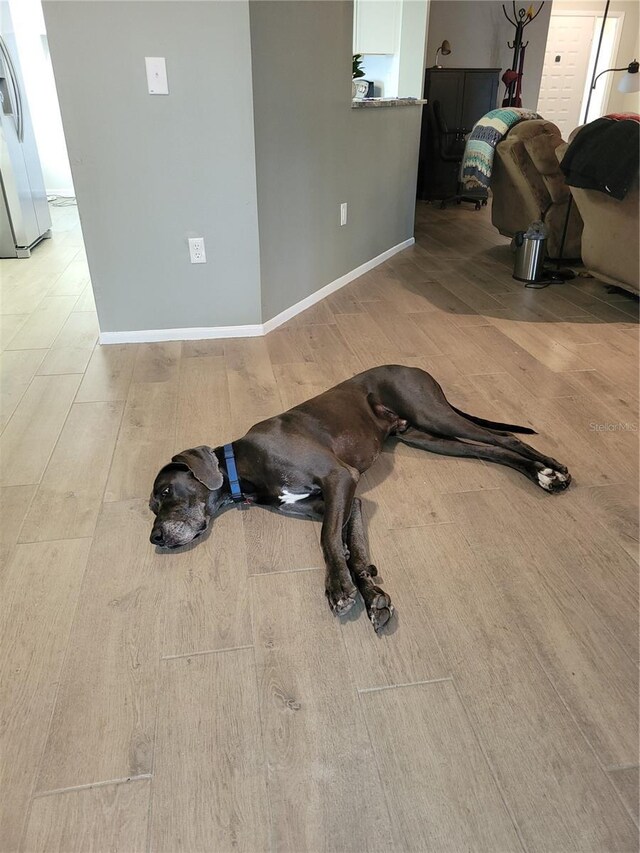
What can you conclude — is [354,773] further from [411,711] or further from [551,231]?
[551,231]

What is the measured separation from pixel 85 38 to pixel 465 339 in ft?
7.03

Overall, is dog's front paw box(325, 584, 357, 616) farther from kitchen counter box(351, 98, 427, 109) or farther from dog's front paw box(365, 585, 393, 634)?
kitchen counter box(351, 98, 427, 109)

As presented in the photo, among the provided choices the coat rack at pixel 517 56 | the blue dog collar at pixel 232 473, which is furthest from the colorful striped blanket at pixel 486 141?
the blue dog collar at pixel 232 473

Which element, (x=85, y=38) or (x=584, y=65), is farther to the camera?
(x=584, y=65)

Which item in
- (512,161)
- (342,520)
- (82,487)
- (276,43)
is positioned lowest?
(82,487)

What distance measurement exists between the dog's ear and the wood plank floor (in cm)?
21

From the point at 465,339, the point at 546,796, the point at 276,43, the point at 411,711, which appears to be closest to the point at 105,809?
the point at 411,711

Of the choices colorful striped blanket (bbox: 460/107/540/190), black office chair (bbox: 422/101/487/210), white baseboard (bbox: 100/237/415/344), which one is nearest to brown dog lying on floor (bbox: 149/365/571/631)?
white baseboard (bbox: 100/237/415/344)

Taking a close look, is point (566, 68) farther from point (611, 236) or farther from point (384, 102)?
point (611, 236)

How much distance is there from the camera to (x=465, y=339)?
309 centimetres

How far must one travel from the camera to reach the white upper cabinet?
14.3ft

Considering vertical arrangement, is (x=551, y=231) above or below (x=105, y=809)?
above

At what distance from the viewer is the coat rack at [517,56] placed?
6782 millimetres

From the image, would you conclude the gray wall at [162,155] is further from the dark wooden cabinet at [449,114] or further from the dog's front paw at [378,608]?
the dark wooden cabinet at [449,114]
